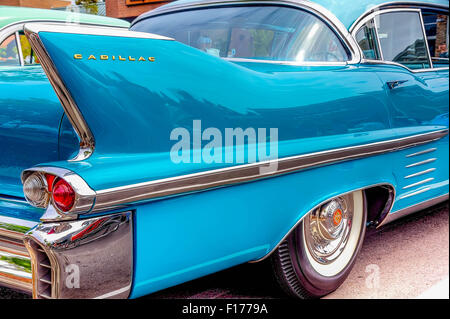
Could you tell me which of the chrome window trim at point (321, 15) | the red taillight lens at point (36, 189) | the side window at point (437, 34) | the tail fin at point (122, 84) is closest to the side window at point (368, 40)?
the chrome window trim at point (321, 15)

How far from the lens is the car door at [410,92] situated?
121 inches

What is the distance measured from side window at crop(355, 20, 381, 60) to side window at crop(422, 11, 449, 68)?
929mm

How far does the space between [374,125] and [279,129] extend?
0.78 m

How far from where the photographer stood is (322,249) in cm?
281

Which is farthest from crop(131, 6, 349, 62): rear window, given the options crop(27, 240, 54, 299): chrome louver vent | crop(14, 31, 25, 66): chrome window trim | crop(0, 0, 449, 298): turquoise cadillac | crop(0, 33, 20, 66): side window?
crop(27, 240, 54, 299): chrome louver vent

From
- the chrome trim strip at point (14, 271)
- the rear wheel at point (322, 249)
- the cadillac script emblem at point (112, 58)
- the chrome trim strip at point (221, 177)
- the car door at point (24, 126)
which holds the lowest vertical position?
the rear wheel at point (322, 249)

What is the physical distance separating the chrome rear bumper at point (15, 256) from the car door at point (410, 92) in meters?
2.05

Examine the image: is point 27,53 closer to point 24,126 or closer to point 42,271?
point 24,126

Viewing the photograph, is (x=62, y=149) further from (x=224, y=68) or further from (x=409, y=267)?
(x=409, y=267)

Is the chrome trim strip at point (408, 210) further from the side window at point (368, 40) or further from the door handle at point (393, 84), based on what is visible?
the side window at point (368, 40)

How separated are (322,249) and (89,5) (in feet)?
6.48

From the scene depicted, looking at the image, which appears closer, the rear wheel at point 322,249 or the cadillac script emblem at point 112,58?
the cadillac script emblem at point 112,58

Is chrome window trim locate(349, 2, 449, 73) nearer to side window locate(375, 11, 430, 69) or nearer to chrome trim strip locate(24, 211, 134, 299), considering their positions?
side window locate(375, 11, 430, 69)

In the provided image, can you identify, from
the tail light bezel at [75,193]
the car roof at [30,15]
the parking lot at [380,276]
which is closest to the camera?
the tail light bezel at [75,193]
